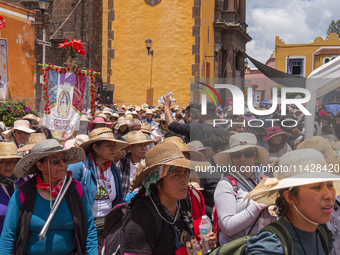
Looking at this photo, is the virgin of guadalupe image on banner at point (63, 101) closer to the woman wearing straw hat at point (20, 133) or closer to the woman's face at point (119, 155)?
the woman wearing straw hat at point (20, 133)

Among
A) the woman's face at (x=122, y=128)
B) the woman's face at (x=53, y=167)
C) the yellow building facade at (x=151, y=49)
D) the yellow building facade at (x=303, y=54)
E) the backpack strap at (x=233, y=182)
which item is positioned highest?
the yellow building facade at (x=303, y=54)

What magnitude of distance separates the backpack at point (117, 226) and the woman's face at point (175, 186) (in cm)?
16

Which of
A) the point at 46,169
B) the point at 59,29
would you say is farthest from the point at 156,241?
the point at 59,29

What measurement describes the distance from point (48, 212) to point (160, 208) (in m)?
1.00

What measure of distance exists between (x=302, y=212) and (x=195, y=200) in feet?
4.12

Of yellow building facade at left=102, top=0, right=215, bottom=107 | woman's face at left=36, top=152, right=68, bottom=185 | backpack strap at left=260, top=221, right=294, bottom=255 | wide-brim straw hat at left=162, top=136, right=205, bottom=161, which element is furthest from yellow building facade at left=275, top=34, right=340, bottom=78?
backpack strap at left=260, top=221, right=294, bottom=255

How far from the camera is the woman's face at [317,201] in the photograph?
221 centimetres

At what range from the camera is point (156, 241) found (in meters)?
2.86

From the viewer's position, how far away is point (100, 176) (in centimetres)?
464

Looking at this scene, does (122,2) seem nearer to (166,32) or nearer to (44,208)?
(166,32)

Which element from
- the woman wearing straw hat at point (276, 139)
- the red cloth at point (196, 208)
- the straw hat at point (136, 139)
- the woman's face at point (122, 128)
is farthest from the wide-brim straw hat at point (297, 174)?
the woman's face at point (122, 128)

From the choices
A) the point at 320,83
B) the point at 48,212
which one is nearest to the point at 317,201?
the point at 48,212

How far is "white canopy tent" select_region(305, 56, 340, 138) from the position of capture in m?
4.07

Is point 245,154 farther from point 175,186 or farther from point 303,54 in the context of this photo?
point 303,54
